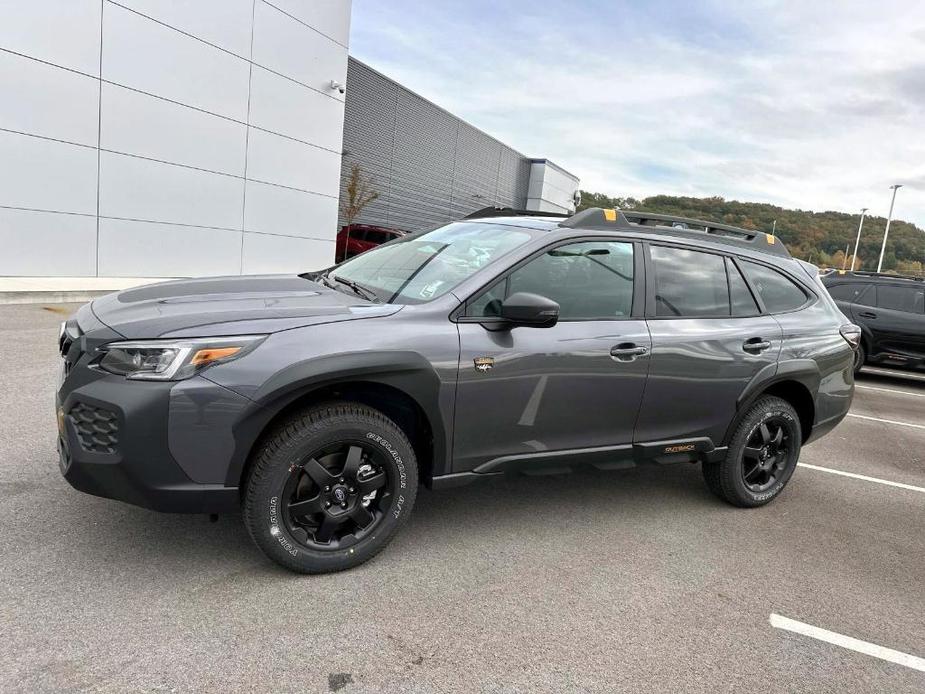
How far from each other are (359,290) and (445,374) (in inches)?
32.2

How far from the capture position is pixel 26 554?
2.90 meters

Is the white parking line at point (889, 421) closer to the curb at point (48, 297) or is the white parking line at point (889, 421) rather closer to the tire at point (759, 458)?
the tire at point (759, 458)

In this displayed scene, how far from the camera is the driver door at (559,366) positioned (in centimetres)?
320

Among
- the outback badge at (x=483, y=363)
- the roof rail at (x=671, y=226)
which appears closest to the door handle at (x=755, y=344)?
the roof rail at (x=671, y=226)

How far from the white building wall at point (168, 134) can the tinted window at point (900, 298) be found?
14101mm

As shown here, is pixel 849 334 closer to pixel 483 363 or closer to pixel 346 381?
pixel 483 363

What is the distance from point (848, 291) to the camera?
440 inches

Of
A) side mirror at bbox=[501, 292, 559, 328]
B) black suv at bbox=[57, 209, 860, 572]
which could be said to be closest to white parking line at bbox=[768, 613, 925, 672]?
black suv at bbox=[57, 209, 860, 572]

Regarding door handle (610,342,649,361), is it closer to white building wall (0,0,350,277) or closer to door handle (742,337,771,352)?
door handle (742,337,771,352)

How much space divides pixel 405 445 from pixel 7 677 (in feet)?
5.34

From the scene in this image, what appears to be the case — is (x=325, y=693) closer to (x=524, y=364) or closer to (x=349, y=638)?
(x=349, y=638)

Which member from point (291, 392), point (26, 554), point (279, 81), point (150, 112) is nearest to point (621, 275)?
point (291, 392)

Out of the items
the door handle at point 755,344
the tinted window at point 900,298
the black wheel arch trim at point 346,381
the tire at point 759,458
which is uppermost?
the tinted window at point 900,298

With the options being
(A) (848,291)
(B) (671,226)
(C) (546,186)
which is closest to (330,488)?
(B) (671,226)
